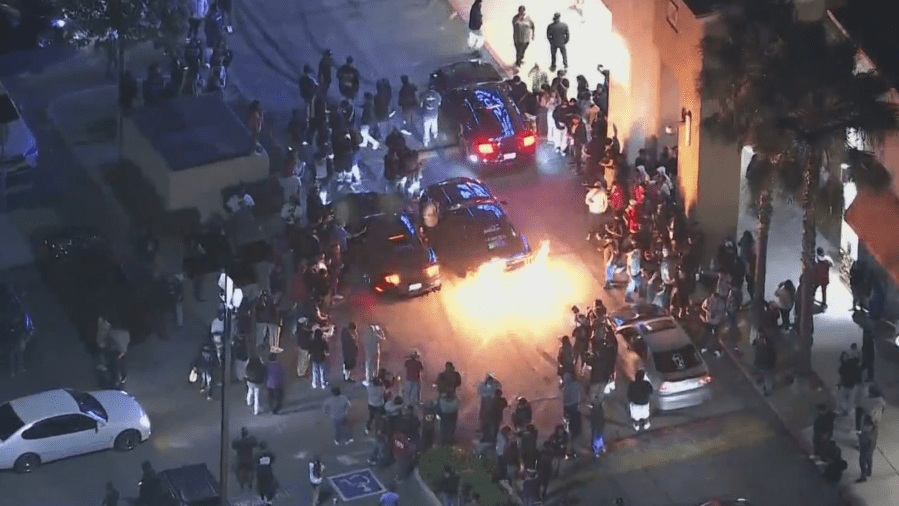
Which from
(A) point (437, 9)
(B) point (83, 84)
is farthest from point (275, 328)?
(A) point (437, 9)

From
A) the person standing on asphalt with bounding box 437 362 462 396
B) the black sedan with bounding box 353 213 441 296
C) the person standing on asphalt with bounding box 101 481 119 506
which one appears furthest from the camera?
the black sedan with bounding box 353 213 441 296

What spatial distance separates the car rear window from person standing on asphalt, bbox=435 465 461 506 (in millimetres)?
15035

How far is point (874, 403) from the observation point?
35875 mm

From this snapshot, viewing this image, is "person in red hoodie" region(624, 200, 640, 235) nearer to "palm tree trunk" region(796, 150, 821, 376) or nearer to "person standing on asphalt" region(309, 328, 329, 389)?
"palm tree trunk" region(796, 150, 821, 376)

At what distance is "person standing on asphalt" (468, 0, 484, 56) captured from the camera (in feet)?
169

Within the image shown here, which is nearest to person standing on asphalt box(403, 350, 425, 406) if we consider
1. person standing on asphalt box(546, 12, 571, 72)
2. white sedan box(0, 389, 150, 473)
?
white sedan box(0, 389, 150, 473)

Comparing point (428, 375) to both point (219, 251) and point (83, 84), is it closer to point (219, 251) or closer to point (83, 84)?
point (219, 251)

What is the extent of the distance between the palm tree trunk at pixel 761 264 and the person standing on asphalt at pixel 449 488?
717 centimetres

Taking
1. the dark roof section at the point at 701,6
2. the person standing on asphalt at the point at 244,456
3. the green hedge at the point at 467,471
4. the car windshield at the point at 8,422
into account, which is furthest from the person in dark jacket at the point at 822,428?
the car windshield at the point at 8,422

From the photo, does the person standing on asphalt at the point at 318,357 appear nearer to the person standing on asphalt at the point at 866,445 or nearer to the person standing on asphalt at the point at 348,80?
the person standing on asphalt at the point at 866,445

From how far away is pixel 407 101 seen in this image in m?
47.8

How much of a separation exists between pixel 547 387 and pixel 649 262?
11.0 ft

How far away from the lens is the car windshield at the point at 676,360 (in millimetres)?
37938

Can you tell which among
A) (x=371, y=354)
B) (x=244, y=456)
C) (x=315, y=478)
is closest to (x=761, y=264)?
(x=371, y=354)
